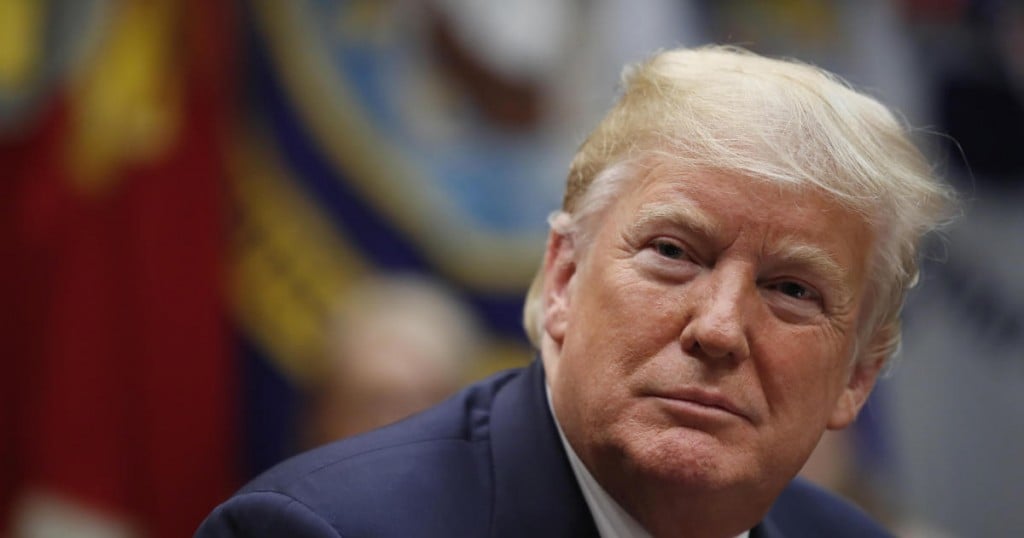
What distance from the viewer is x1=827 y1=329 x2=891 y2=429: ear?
218 cm

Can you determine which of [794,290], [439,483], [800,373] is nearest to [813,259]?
[794,290]

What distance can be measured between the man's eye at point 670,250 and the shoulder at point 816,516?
68 centimetres

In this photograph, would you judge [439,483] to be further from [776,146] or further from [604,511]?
[776,146]

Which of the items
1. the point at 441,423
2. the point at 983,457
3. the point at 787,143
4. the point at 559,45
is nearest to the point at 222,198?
the point at 559,45

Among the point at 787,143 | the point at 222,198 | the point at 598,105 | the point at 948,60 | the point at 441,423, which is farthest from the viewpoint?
the point at 948,60

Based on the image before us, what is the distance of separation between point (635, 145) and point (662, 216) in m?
0.16

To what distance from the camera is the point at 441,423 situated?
2.12 meters

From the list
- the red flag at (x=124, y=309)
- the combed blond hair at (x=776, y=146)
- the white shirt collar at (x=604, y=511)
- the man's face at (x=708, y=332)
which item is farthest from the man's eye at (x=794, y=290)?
the red flag at (x=124, y=309)

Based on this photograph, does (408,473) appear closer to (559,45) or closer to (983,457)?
(559,45)

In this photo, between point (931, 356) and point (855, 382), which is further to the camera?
point (931, 356)

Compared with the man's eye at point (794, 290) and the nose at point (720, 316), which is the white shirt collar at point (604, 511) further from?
the man's eye at point (794, 290)

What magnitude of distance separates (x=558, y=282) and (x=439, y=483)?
0.41 m

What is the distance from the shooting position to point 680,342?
6.28 feet

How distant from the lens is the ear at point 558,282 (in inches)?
83.8
